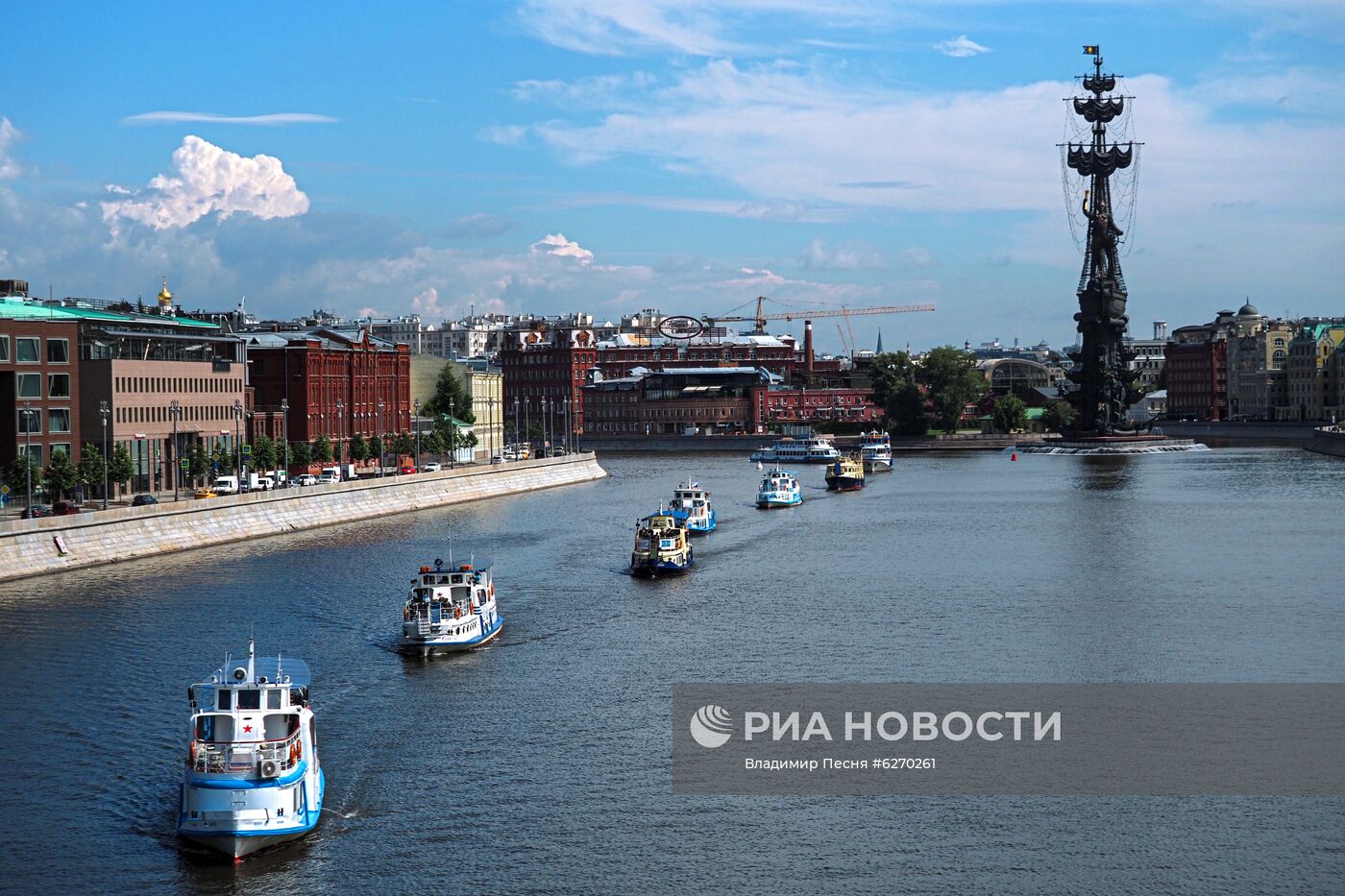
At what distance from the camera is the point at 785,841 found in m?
28.4

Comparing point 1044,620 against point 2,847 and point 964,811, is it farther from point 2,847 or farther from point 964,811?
point 2,847

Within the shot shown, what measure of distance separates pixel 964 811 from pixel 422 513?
222 ft

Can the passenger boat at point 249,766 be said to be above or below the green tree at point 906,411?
below

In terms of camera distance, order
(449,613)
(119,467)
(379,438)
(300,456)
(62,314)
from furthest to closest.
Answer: (379,438)
(300,456)
(62,314)
(119,467)
(449,613)

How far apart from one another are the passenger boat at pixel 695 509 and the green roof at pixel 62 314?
32.2 metres

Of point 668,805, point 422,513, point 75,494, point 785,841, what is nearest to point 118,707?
point 668,805

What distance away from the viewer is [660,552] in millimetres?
62188

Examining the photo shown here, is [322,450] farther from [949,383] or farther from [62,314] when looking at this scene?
[949,383]

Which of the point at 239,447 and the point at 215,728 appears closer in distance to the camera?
the point at 215,728

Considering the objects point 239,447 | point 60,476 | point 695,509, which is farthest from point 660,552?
point 239,447

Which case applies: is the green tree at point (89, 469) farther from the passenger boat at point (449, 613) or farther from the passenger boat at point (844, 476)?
the passenger boat at point (844, 476)

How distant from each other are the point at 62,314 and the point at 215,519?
20471mm

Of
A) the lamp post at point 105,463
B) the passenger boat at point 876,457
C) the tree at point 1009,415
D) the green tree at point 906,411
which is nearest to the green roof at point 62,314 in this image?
the lamp post at point 105,463

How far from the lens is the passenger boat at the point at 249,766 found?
27719 mm
